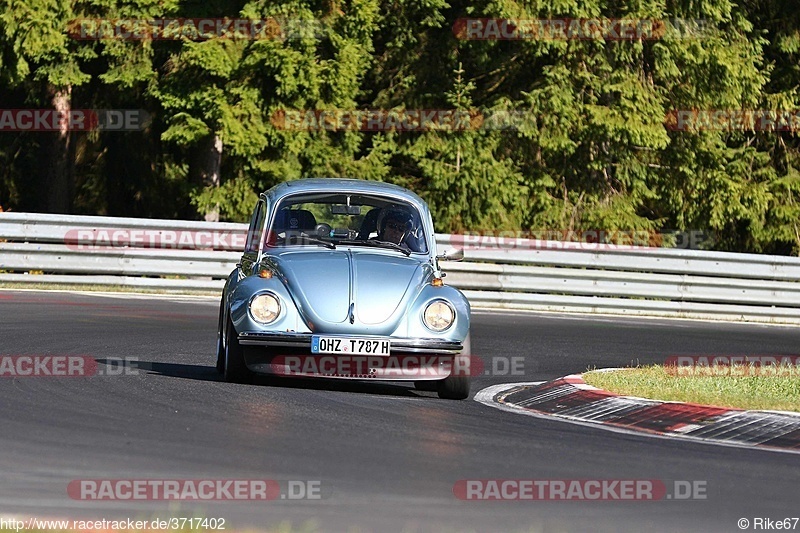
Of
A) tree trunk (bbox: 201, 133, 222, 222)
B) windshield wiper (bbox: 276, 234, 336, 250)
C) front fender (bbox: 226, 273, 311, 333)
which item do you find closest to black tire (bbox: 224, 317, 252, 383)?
front fender (bbox: 226, 273, 311, 333)

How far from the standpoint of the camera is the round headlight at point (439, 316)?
9812 mm

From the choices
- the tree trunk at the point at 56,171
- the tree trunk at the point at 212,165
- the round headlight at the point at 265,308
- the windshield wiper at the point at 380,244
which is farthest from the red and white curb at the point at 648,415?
the tree trunk at the point at 56,171

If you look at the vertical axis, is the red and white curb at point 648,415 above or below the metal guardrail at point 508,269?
below

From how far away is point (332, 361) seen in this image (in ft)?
32.1

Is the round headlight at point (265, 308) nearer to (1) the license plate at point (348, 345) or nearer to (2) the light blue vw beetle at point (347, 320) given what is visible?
(2) the light blue vw beetle at point (347, 320)

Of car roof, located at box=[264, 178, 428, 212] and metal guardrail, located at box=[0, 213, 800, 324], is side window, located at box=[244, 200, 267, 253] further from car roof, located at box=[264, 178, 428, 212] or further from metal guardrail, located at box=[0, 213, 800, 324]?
metal guardrail, located at box=[0, 213, 800, 324]

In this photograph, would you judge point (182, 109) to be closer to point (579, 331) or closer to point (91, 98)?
point (91, 98)

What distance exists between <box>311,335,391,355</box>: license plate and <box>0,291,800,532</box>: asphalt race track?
13.4 inches

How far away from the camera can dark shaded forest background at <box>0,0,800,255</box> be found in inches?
921

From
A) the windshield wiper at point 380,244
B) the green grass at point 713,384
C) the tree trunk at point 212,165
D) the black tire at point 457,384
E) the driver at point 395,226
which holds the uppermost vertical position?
the tree trunk at point 212,165

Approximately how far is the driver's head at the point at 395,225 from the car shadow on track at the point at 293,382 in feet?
3.85

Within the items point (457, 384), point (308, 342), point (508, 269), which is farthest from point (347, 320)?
point (508, 269)

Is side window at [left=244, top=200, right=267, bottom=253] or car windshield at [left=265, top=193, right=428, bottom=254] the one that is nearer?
car windshield at [left=265, top=193, right=428, bottom=254]

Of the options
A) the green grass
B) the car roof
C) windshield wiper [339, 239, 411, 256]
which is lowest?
the green grass
